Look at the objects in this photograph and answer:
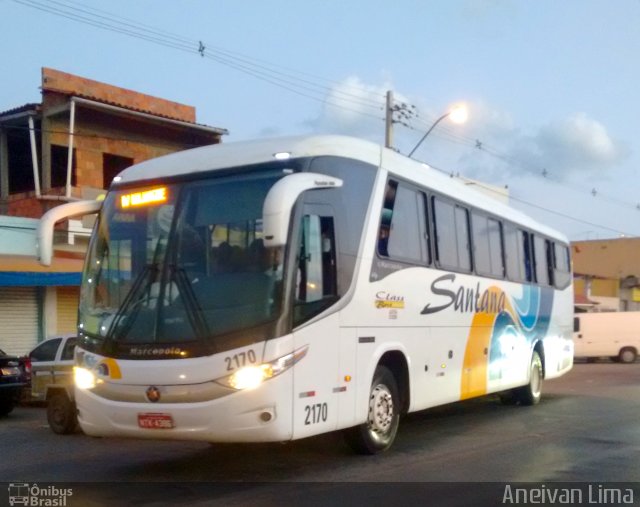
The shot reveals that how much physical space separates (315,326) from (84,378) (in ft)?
8.14

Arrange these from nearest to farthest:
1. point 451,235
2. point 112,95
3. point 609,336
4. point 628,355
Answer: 1. point 451,235
2. point 112,95
3. point 609,336
4. point 628,355

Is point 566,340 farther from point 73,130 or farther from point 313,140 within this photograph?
point 73,130

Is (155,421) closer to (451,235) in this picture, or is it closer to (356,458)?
(356,458)

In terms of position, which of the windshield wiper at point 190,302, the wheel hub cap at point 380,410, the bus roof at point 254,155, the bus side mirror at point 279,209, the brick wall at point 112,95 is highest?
the brick wall at point 112,95

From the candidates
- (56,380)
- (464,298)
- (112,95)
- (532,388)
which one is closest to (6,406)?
(56,380)

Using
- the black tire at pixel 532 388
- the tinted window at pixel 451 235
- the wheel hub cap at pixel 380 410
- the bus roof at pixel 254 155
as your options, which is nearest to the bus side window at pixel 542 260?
the black tire at pixel 532 388

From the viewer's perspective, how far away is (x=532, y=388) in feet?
54.7

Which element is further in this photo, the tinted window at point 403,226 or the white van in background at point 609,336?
the white van in background at point 609,336

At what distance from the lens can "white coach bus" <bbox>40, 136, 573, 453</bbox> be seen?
8.43 meters

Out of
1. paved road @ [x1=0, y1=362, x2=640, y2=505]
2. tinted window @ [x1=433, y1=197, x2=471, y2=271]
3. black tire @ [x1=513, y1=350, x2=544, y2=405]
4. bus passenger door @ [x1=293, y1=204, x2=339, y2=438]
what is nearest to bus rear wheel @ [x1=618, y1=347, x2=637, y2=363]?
black tire @ [x1=513, y1=350, x2=544, y2=405]

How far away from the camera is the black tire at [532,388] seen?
1662 centimetres

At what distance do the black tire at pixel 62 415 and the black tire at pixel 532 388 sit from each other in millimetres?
8156

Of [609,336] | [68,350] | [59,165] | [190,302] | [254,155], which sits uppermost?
[59,165]

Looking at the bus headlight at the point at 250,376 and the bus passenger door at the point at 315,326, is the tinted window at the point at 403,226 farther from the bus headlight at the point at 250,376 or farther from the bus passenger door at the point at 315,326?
the bus headlight at the point at 250,376
